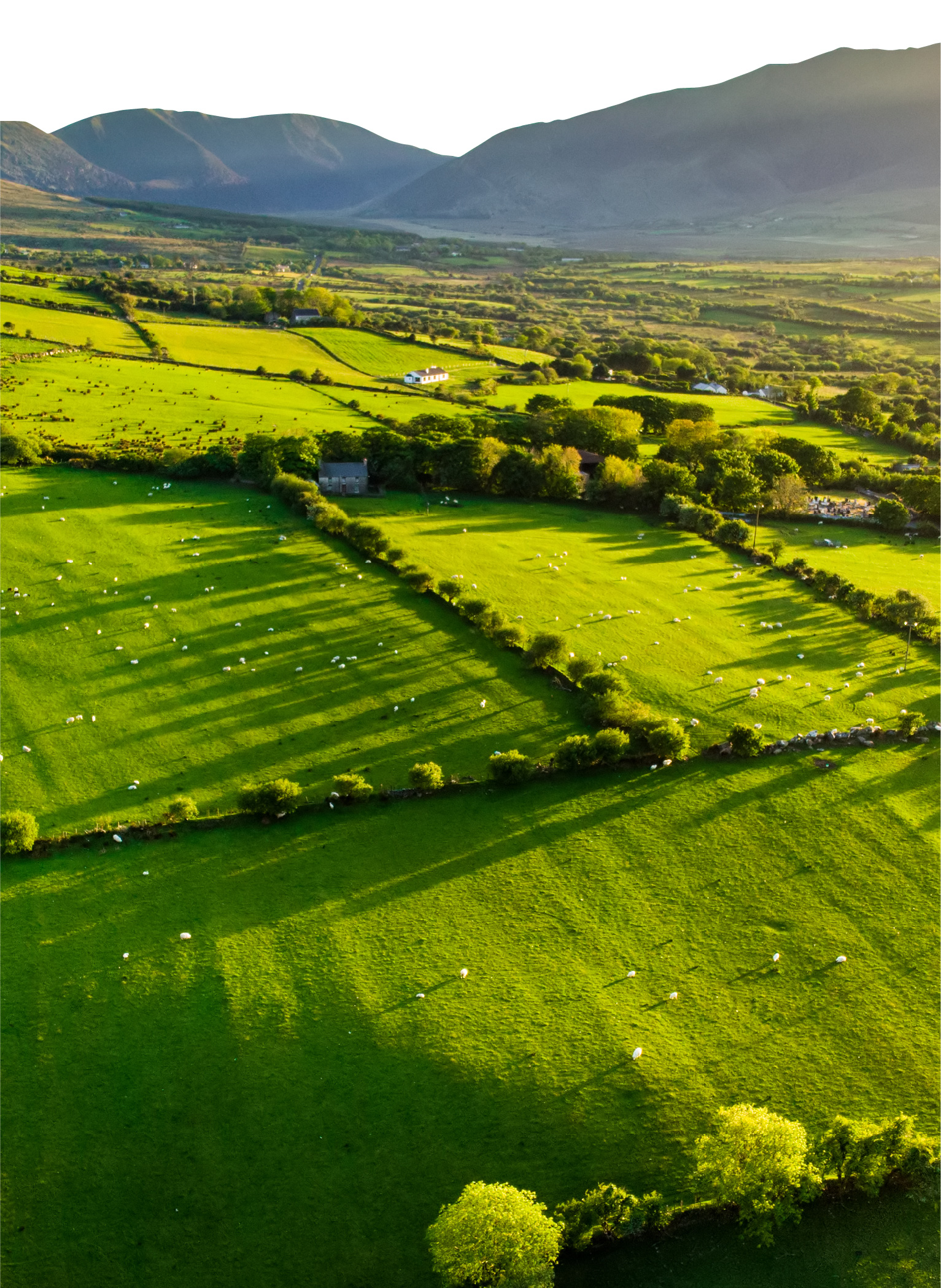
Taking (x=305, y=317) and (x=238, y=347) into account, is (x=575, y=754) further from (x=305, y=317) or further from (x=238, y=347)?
(x=305, y=317)

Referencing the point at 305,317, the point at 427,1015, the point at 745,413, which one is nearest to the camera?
the point at 427,1015

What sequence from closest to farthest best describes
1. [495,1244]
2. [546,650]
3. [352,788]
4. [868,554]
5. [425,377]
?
[495,1244] < [352,788] < [546,650] < [868,554] < [425,377]

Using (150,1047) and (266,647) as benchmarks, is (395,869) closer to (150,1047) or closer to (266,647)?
(150,1047)

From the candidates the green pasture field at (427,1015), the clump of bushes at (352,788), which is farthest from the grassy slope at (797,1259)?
the clump of bushes at (352,788)

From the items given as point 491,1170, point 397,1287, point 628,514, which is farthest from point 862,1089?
point 628,514

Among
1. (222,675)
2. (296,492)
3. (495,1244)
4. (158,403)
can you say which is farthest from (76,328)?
(495,1244)

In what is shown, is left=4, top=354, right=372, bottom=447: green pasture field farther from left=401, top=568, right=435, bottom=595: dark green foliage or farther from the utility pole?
the utility pole
